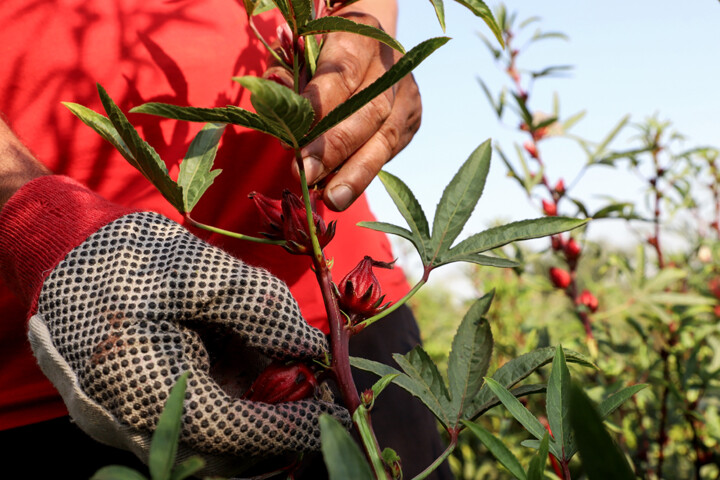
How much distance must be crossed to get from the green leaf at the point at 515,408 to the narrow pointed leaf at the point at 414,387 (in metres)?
0.11

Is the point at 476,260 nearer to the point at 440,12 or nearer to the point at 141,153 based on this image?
the point at 440,12

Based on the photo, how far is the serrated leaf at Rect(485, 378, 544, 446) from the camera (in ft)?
1.78

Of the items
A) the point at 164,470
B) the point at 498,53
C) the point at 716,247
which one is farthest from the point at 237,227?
the point at 716,247

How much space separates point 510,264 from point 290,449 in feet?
1.12

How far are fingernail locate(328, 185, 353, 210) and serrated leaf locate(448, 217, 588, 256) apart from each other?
0.57ft

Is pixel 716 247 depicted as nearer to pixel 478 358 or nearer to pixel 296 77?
pixel 478 358

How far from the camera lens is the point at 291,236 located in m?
0.62

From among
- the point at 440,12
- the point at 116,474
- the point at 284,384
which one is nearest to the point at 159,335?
the point at 284,384

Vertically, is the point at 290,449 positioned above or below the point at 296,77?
below

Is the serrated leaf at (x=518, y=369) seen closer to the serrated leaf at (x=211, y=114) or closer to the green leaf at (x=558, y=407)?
the green leaf at (x=558, y=407)

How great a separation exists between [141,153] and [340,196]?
0.96 ft

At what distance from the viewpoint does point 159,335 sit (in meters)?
0.60

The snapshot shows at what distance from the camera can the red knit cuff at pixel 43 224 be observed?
27.8 inches

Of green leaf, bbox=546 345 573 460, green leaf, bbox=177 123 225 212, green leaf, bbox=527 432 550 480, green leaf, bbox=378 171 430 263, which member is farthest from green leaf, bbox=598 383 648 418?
green leaf, bbox=177 123 225 212
